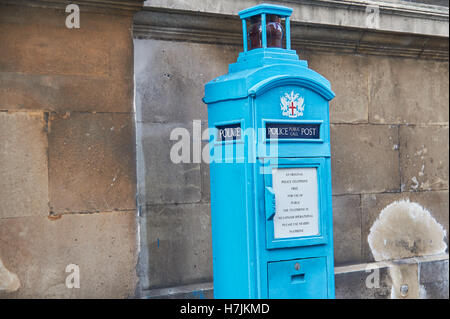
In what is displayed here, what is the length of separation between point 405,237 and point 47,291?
3.55 meters

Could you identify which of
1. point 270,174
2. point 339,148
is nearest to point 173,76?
point 270,174

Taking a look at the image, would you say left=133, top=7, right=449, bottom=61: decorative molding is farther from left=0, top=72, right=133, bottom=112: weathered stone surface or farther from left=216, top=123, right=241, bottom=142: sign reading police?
left=216, top=123, right=241, bottom=142: sign reading police

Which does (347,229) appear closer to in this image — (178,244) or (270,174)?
(178,244)

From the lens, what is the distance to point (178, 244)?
497cm

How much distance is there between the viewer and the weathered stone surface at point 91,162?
425cm

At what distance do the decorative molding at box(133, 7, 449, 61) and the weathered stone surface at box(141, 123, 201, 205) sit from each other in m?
0.75

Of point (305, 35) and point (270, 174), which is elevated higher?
point (305, 35)

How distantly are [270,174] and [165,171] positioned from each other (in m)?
1.32

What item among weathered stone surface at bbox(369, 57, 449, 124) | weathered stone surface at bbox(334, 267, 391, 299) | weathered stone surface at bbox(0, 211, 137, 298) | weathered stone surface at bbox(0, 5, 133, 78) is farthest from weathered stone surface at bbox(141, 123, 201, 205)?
weathered stone surface at bbox(369, 57, 449, 124)

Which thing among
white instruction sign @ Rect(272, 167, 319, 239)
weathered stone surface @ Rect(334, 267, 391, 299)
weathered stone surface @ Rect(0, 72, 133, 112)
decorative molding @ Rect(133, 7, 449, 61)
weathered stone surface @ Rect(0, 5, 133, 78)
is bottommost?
weathered stone surface @ Rect(334, 267, 391, 299)

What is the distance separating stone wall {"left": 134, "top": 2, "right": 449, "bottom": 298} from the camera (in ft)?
16.0

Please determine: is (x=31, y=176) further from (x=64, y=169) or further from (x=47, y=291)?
(x=47, y=291)
